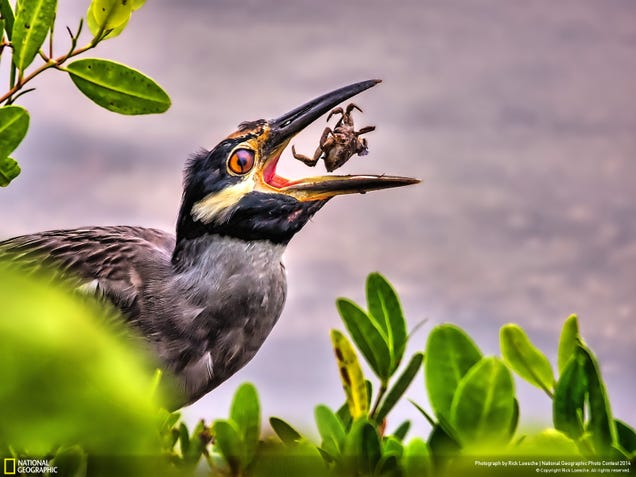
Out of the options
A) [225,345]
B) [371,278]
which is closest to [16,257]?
[225,345]

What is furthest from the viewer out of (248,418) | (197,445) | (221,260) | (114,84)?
(221,260)

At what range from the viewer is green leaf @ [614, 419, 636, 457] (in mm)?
1343

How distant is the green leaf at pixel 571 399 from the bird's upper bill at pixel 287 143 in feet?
10.7

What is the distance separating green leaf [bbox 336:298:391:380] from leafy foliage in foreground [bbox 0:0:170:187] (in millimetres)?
798

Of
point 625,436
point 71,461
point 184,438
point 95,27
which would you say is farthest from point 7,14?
point 625,436

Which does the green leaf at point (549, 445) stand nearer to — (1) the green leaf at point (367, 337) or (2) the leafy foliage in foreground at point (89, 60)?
(1) the green leaf at point (367, 337)

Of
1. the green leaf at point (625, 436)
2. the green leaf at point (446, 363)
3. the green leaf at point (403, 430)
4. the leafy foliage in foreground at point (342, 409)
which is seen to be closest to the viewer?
the leafy foliage in foreground at point (342, 409)

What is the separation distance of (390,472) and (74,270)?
400 centimetres

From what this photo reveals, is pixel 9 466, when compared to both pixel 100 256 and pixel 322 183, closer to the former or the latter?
pixel 322 183

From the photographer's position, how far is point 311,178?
4723mm

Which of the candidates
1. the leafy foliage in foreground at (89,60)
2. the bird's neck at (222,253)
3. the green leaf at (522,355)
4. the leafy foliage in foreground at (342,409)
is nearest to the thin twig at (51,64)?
the leafy foliage in foreground at (89,60)

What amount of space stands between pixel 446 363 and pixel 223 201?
3718mm

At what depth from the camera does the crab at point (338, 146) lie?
489 cm

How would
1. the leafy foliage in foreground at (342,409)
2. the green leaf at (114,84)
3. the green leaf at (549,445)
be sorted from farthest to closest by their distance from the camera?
the green leaf at (114,84)
the green leaf at (549,445)
the leafy foliage in foreground at (342,409)
